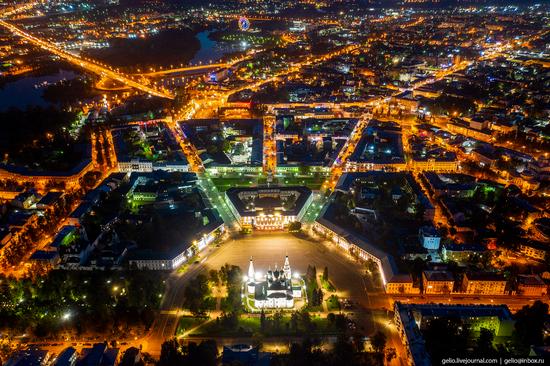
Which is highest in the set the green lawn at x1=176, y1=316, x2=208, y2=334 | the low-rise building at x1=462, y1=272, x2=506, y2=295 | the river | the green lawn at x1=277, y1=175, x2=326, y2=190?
the river

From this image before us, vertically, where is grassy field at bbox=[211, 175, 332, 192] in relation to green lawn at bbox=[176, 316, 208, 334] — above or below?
above

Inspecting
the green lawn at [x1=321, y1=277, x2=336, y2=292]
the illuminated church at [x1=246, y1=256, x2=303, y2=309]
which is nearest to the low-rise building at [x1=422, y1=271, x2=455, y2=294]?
the green lawn at [x1=321, y1=277, x2=336, y2=292]

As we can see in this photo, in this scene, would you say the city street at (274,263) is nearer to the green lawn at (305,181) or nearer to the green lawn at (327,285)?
the green lawn at (327,285)

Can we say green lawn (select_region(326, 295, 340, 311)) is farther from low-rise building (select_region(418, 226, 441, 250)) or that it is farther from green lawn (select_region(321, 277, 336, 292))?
low-rise building (select_region(418, 226, 441, 250))

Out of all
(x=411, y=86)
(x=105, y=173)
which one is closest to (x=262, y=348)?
(x=105, y=173)

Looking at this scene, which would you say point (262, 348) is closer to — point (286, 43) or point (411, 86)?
point (411, 86)

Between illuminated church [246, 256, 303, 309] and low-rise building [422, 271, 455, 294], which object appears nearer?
illuminated church [246, 256, 303, 309]

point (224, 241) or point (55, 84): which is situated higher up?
point (55, 84)

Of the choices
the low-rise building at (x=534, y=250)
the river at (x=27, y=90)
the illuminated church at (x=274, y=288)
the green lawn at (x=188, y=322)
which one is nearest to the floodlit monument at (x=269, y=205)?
the illuminated church at (x=274, y=288)
